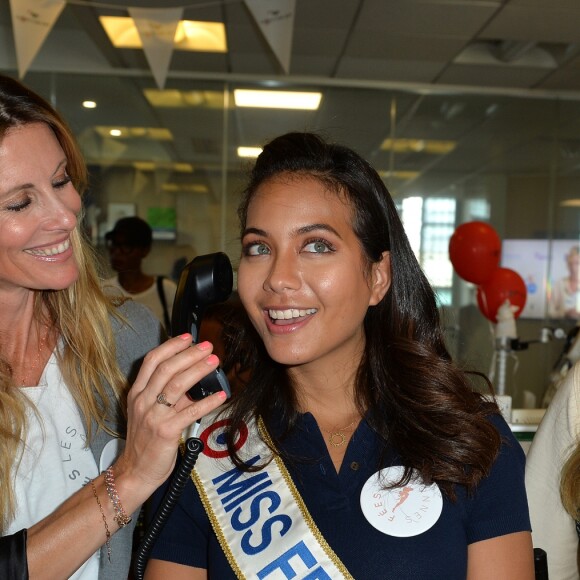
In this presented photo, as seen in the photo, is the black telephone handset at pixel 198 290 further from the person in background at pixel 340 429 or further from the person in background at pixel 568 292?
the person in background at pixel 568 292

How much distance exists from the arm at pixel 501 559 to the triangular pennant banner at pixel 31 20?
4.44 m

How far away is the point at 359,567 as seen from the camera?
136cm

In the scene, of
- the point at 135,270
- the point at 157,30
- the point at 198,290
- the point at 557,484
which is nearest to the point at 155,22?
the point at 157,30

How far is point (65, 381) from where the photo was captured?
156 centimetres

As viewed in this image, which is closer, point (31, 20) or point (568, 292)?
point (31, 20)

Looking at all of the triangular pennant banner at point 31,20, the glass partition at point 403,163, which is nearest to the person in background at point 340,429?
the triangular pennant banner at point 31,20

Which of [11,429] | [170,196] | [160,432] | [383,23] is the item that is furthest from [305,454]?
[170,196]

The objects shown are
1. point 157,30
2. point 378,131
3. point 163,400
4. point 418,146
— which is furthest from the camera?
point 418,146

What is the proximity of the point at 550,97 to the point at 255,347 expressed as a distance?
6.31 m

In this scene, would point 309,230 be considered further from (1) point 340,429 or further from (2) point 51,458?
(2) point 51,458

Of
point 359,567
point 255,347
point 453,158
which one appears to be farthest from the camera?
point 453,158

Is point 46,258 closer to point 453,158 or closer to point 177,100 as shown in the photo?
point 177,100

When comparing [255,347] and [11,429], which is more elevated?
[255,347]

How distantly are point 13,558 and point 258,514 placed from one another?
517 millimetres
